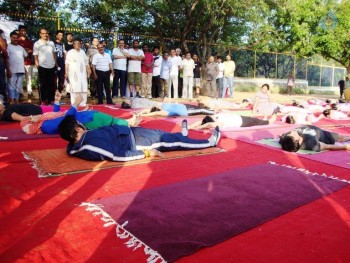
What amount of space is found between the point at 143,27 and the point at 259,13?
537 centimetres

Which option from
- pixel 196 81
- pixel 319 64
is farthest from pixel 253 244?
pixel 319 64

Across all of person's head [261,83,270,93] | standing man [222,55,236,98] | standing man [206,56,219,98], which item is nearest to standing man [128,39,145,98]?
standing man [206,56,219,98]

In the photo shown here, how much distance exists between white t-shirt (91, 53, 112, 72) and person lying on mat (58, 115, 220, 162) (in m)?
5.36

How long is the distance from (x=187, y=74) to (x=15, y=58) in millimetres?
5971

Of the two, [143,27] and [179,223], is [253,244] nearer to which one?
[179,223]

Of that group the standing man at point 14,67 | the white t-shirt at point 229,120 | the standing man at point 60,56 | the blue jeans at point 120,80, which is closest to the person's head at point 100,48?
the standing man at point 60,56

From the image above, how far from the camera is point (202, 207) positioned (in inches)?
96.2

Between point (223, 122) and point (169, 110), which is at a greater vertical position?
point (169, 110)

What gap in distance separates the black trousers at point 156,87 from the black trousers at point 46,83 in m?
3.95

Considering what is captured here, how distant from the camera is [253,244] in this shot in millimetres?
1970

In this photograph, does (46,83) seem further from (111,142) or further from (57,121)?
(111,142)

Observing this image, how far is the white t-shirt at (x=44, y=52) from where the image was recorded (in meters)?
7.93

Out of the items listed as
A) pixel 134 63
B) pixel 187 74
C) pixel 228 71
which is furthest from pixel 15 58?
pixel 228 71

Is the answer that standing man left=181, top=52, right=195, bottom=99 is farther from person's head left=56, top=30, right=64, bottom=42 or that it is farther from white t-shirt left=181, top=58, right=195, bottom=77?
person's head left=56, top=30, right=64, bottom=42
